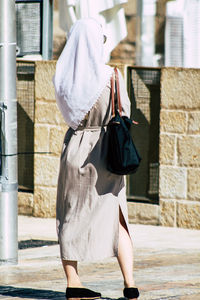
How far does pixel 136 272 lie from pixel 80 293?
1.09 metres

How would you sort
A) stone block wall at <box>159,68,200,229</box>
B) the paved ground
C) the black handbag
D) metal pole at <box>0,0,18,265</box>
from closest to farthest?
the black handbag
the paved ground
metal pole at <box>0,0,18,265</box>
stone block wall at <box>159,68,200,229</box>

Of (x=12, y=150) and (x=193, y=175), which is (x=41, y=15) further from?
(x=12, y=150)

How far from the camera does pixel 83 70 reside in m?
5.39

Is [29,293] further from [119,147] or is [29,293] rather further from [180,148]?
[180,148]

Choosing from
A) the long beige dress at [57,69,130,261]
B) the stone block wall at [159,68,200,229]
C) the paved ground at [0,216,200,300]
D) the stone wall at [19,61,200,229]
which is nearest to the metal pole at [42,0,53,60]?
the stone wall at [19,61,200,229]

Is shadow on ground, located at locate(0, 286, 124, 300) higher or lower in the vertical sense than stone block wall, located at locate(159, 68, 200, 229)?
lower

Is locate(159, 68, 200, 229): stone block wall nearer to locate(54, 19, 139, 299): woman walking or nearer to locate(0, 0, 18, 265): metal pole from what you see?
locate(0, 0, 18, 265): metal pole

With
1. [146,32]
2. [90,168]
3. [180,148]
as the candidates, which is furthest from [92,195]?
[146,32]

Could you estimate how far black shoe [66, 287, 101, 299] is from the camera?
5492 millimetres

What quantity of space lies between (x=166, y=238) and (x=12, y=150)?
213cm

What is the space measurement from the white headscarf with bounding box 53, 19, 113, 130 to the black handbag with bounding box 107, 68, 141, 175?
128 millimetres

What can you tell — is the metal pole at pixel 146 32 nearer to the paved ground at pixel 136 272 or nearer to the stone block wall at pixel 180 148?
the stone block wall at pixel 180 148

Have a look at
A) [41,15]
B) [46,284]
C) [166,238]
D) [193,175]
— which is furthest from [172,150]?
[46,284]

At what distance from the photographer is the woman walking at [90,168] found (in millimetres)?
5395
